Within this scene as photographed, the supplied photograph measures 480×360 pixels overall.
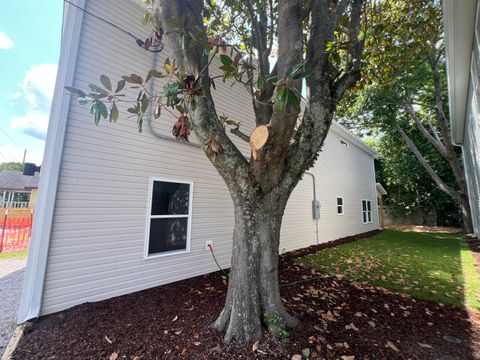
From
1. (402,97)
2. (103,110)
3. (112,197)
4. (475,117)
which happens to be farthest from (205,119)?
(402,97)

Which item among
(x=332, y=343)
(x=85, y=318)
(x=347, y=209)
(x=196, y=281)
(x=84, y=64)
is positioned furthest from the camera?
(x=347, y=209)

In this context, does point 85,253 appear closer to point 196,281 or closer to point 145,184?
point 145,184

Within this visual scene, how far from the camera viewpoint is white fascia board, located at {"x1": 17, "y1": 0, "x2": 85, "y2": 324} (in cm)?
303

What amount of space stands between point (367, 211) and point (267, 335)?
14085 mm

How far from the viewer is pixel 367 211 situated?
554 inches

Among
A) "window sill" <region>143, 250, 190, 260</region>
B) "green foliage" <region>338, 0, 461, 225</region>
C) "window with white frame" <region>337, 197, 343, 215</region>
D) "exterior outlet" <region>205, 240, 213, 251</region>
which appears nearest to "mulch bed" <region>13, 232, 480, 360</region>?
"window sill" <region>143, 250, 190, 260</region>

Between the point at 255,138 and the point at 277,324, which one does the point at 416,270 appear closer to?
the point at 277,324

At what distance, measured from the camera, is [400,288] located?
13.8ft

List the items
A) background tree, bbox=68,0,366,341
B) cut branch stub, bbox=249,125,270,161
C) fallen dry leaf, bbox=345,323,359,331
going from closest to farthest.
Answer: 1. cut branch stub, bbox=249,125,270,161
2. background tree, bbox=68,0,366,341
3. fallen dry leaf, bbox=345,323,359,331

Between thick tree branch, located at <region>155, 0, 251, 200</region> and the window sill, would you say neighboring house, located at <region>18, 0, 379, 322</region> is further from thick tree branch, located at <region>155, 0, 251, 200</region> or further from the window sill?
thick tree branch, located at <region>155, 0, 251, 200</region>

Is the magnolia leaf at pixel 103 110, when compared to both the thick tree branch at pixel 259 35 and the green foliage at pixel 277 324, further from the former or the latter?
the green foliage at pixel 277 324

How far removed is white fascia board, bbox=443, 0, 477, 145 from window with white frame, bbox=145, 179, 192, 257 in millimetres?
5553

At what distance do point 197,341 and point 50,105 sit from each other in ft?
12.9

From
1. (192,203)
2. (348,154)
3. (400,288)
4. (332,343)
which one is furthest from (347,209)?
(332,343)
